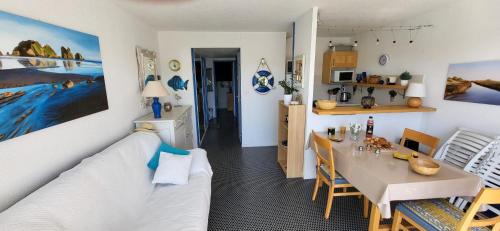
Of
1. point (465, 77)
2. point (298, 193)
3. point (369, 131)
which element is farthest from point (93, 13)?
point (465, 77)

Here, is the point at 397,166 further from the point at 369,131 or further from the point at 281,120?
the point at 281,120

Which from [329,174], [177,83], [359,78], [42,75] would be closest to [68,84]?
[42,75]

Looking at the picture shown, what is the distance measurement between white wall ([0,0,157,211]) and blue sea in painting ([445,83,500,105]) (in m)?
3.87

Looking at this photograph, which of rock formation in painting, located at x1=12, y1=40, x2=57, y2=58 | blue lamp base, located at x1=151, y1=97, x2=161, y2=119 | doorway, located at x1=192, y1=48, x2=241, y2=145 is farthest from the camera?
doorway, located at x1=192, y1=48, x2=241, y2=145

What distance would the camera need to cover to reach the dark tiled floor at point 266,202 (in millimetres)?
2094

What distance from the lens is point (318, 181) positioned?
7.92 ft

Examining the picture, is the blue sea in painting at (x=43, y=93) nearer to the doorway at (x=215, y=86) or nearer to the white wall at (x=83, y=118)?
the white wall at (x=83, y=118)

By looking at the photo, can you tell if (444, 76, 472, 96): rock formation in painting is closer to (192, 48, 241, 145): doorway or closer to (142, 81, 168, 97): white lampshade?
(192, 48, 241, 145): doorway

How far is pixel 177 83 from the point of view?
398cm

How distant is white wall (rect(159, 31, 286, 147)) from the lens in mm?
3854

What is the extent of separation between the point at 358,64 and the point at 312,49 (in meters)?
2.44

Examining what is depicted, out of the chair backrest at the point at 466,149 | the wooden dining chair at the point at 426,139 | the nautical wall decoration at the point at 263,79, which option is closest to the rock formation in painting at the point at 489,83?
the chair backrest at the point at 466,149

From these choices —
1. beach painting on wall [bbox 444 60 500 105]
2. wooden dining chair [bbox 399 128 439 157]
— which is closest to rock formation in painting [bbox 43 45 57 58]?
wooden dining chair [bbox 399 128 439 157]

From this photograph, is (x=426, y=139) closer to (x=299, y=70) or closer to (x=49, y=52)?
(x=299, y=70)
